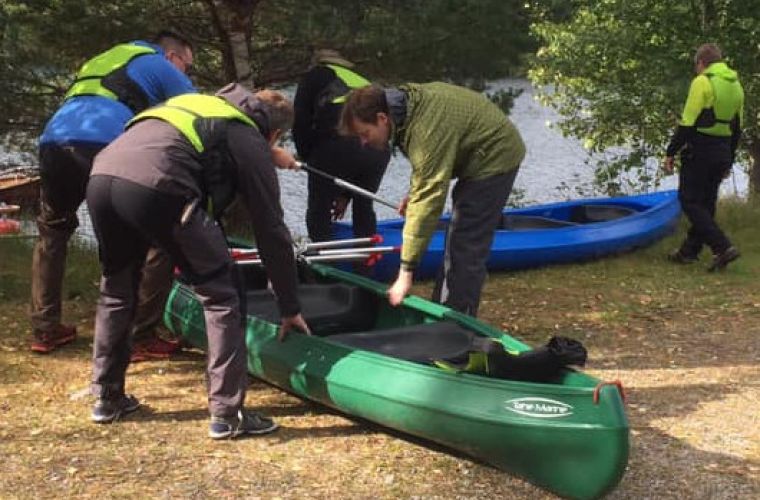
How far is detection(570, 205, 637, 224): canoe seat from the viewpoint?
9.36 meters

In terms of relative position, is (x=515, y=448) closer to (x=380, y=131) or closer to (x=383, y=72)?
(x=380, y=131)

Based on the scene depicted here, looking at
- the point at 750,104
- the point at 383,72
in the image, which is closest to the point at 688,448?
the point at 383,72

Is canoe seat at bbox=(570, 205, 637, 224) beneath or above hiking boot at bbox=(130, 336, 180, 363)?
above

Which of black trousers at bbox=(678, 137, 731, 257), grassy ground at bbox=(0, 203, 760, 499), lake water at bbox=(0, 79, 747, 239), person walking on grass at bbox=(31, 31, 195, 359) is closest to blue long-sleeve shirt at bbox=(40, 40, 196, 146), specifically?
person walking on grass at bbox=(31, 31, 195, 359)

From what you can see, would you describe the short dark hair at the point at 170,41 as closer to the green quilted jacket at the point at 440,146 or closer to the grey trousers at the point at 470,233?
the green quilted jacket at the point at 440,146

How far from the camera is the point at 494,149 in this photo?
4660 mm

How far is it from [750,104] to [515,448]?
973cm

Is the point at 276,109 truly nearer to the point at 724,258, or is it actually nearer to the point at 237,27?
the point at 237,27

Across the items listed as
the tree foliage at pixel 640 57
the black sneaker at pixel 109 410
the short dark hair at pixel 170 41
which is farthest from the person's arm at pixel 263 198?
the tree foliage at pixel 640 57

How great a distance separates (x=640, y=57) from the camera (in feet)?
39.8

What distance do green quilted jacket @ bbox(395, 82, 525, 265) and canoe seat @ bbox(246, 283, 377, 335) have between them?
0.93 meters

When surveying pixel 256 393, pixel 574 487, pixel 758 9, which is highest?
pixel 758 9

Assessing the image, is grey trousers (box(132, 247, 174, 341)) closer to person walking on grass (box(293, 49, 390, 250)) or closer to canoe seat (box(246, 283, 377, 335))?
canoe seat (box(246, 283, 377, 335))

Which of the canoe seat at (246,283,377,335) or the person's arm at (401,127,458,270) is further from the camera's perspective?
the canoe seat at (246,283,377,335)
